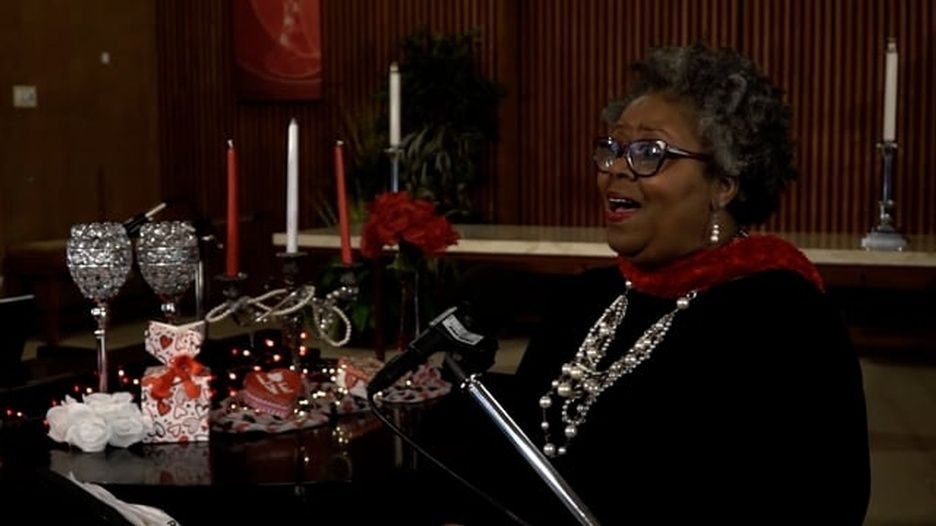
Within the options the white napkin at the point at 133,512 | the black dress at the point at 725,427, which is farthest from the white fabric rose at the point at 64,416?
the black dress at the point at 725,427

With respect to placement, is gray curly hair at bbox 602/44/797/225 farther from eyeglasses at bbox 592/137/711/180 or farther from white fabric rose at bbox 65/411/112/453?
white fabric rose at bbox 65/411/112/453

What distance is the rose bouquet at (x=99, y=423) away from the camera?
196 cm

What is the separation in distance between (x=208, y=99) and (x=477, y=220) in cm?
224

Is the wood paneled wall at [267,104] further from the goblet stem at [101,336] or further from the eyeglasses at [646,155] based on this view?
the eyeglasses at [646,155]

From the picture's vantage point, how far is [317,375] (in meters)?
2.37

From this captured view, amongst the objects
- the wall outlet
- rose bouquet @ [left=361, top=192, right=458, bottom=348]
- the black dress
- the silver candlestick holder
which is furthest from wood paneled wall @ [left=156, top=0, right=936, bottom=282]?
the black dress

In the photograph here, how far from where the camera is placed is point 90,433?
1.96m

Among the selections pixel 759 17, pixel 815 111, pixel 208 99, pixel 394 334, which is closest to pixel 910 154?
pixel 815 111

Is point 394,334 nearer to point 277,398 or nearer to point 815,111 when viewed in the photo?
point 815,111

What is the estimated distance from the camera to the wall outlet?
290 inches

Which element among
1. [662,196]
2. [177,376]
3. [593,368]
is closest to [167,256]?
[177,376]

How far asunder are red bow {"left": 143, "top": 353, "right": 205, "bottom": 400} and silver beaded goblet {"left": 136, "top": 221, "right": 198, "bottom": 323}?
236 millimetres

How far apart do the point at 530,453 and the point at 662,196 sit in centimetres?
68

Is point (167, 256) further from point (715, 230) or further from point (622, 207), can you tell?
point (715, 230)
